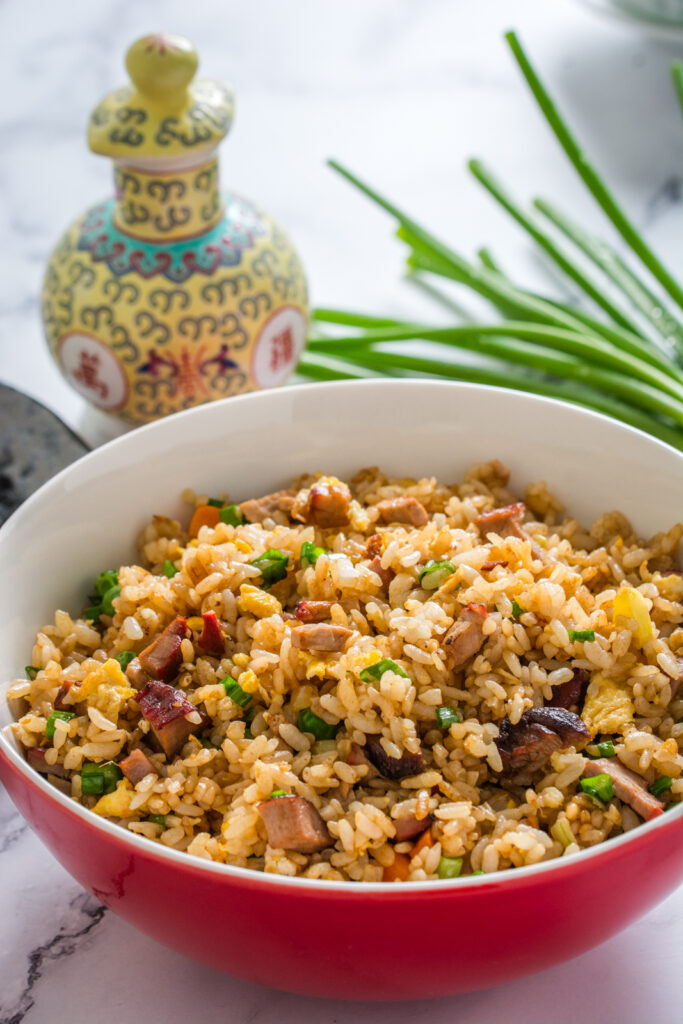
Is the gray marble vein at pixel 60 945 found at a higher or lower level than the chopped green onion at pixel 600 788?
lower

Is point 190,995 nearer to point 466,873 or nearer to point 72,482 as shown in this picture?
point 466,873

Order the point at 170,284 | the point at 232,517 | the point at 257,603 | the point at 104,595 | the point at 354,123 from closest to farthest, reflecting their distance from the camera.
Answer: the point at 257,603 < the point at 104,595 < the point at 232,517 < the point at 170,284 < the point at 354,123

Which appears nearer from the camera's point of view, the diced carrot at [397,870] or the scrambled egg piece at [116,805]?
the diced carrot at [397,870]

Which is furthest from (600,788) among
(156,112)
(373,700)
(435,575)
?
(156,112)

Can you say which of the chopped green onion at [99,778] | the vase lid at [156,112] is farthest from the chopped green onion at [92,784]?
the vase lid at [156,112]

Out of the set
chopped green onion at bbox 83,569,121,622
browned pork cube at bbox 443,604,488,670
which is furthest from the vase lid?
browned pork cube at bbox 443,604,488,670

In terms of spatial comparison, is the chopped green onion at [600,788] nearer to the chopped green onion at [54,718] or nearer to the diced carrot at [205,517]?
the chopped green onion at [54,718]

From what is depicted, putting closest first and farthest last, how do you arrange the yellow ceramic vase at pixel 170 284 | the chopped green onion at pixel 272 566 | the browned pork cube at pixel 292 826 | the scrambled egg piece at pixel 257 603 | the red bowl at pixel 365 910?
the red bowl at pixel 365 910 → the browned pork cube at pixel 292 826 → the scrambled egg piece at pixel 257 603 → the chopped green onion at pixel 272 566 → the yellow ceramic vase at pixel 170 284

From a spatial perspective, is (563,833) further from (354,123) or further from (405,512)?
(354,123)
